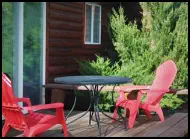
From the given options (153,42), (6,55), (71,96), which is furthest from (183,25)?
(6,55)

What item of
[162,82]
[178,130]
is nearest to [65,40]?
[162,82]

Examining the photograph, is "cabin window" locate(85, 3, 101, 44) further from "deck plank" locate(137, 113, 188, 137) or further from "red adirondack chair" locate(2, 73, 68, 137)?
"red adirondack chair" locate(2, 73, 68, 137)

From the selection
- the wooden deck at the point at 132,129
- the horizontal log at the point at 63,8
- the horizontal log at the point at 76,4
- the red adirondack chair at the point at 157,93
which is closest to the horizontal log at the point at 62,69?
the horizontal log at the point at 63,8

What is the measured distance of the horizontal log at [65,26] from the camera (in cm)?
650

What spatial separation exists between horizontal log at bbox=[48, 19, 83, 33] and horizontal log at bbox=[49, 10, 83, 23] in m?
0.08

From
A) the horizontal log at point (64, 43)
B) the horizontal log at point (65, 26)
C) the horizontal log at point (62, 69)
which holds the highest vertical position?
the horizontal log at point (65, 26)

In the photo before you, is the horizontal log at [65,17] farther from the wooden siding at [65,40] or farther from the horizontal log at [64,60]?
the horizontal log at [64,60]

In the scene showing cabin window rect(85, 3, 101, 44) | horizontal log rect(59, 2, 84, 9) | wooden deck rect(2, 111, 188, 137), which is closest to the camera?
wooden deck rect(2, 111, 188, 137)

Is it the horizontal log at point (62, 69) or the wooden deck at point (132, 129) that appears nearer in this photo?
the wooden deck at point (132, 129)

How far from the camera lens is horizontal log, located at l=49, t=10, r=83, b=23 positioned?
6527 millimetres

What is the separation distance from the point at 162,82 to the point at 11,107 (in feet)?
7.27

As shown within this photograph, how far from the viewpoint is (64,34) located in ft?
23.1

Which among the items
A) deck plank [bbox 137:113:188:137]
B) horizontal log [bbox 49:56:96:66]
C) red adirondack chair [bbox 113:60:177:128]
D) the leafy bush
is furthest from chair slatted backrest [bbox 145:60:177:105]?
horizontal log [bbox 49:56:96:66]

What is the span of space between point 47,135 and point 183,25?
4.18 m
